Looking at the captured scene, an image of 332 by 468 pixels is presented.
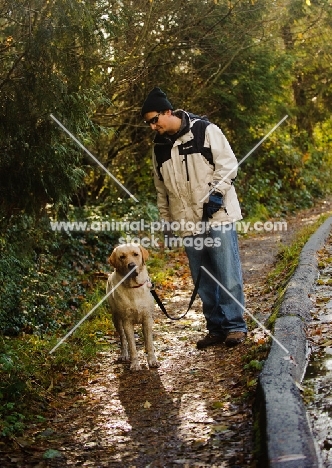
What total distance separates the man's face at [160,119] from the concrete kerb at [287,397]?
2.01 m

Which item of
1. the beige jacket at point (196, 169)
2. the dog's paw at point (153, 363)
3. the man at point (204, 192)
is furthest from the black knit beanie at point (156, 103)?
the dog's paw at point (153, 363)

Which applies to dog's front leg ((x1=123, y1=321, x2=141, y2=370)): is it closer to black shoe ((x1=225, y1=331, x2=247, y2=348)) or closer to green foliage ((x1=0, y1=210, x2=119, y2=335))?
black shoe ((x1=225, y1=331, x2=247, y2=348))

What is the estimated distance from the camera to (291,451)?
9.62 feet

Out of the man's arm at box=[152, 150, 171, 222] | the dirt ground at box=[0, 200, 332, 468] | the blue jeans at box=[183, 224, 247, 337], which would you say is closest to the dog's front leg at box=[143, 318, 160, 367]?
the dirt ground at box=[0, 200, 332, 468]

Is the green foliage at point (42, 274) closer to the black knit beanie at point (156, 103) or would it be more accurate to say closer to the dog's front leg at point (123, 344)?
the dog's front leg at point (123, 344)

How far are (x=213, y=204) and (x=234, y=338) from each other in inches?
50.0

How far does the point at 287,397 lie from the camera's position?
11.7 feet

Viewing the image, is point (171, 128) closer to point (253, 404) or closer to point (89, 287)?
point (253, 404)

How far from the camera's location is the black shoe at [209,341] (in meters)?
5.94

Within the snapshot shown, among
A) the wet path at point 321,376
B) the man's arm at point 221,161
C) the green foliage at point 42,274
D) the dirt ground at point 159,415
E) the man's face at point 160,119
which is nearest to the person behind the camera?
the wet path at point 321,376

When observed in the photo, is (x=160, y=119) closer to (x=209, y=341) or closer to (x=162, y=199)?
(x=162, y=199)

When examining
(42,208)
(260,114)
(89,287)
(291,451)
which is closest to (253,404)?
(291,451)

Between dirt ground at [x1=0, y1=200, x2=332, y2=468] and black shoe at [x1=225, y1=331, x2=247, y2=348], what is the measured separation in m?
0.09

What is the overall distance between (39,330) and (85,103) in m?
2.84
